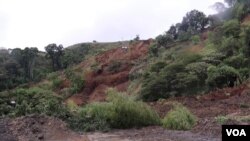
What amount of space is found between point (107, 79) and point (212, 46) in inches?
648

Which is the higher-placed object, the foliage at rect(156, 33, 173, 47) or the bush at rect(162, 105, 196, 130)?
the foliage at rect(156, 33, 173, 47)

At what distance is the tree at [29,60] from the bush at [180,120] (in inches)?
1887

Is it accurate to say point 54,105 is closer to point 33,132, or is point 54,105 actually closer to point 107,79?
point 33,132

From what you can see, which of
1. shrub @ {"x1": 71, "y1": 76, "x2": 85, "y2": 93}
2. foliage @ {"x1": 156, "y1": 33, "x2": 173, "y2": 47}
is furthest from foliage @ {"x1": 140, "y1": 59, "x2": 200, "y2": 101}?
foliage @ {"x1": 156, "y1": 33, "x2": 173, "y2": 47}

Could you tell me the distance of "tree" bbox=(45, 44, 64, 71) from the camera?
221 feet

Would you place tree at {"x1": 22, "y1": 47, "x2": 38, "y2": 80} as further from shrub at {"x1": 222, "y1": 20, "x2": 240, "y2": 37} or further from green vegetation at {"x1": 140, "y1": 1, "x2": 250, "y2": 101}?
shrub at {"x1": 222, "y1": 20, "x2": 240, "y2": 37}

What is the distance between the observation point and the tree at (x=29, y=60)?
2520 inches

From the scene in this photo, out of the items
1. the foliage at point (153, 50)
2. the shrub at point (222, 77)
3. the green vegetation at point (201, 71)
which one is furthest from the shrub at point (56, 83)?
the shrub at point (222, 77)

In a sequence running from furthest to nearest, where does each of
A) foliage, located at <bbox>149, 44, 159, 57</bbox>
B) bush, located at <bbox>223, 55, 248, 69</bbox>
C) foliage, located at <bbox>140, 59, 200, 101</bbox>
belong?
foliage, located at <bbox>149, 44, 159, 57</bbox> < bush, located at <bbox>223, 55, 248, 69</bbox> < foliage, located at <bbox>140, 59, 200, 101</bbox>

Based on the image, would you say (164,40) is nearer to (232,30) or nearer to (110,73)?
(110,73)

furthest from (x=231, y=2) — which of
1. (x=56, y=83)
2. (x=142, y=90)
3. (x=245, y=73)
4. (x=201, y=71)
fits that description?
(x=142, y=90)

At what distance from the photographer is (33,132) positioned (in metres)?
16.9

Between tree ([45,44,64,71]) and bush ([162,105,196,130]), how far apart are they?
50815 mm

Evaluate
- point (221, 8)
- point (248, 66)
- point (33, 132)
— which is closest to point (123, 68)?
point (221, 8)
